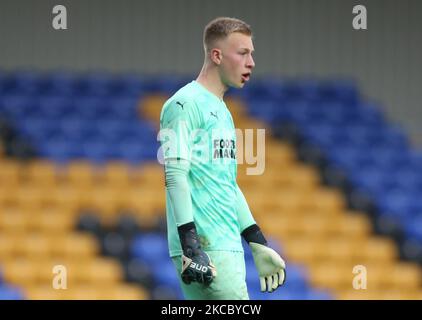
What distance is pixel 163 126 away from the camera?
4.19 metres

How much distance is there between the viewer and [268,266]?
14.5ft

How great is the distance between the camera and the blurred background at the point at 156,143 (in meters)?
9.36

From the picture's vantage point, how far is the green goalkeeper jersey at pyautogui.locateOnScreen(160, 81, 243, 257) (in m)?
4.14

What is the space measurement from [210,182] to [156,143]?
6.75 m

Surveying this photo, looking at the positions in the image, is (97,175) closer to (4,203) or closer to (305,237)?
(4,203)

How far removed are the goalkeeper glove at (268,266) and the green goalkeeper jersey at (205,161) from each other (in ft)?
0.63

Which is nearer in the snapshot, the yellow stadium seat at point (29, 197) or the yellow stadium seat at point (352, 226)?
the yellow stadium seat at point (29, 197)

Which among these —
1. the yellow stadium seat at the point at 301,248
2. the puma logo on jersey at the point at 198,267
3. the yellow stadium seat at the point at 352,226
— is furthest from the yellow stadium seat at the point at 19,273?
the puma logo on jersey at the point at 198,267

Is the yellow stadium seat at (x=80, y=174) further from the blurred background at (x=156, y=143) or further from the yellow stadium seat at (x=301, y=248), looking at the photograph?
the yellow stadium seat at (x=301, y=248)

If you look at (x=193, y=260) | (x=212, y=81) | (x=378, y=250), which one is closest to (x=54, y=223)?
(x=378, y=250)

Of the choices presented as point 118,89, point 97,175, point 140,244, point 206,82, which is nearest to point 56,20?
point 118,89

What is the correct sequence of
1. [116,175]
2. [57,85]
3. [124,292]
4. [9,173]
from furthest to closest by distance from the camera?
[57,85] → [116,175] → [9,173] → [124,292]

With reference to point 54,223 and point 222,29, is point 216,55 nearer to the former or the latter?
Result: point 222,29

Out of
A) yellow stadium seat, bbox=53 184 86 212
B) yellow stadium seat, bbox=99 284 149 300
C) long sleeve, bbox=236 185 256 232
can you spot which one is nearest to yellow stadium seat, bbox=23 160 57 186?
yellow stadium seat, bbox=53 184 86 212
